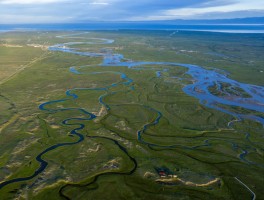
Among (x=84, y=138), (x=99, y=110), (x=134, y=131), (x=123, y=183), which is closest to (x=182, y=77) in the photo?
(x=99, y=110)

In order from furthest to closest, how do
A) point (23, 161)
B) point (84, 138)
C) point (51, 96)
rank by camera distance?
point (51, 96) → point (84, 138) → point (23, 161)

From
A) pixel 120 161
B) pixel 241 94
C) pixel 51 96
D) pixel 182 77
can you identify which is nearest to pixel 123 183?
pixel 120 161

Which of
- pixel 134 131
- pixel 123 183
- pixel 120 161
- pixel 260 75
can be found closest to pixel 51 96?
pixel 134 131

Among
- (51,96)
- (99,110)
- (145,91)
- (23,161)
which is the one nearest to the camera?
(23,161)

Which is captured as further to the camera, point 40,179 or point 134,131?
point 134,131

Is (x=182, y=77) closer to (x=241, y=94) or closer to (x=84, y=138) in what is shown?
(x=241, y=94)

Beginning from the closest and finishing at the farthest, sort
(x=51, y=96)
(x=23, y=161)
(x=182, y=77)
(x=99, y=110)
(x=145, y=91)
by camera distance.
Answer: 1. (x=23, y=161)
2. (x=99, y=110)
3. (x=51, y=96)
4. (x=145, y=91)
5. (x=182, y=77)

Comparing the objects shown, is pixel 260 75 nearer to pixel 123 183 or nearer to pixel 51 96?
pixel 51 96

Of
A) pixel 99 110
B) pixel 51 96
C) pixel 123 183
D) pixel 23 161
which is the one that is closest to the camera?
pixel 123 183

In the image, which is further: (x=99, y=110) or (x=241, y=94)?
(x=241, y=94)
